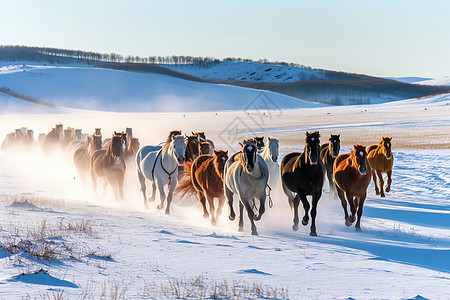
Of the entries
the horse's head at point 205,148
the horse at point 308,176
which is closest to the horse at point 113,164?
A: the horse's head at point 205,148

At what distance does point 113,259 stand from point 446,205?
1054cm

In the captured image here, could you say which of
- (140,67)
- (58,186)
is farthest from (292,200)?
(140,67)

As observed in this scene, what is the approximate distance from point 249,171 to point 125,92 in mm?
126543

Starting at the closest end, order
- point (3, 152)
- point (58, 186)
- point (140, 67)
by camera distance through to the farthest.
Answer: point (58, 186), point (3, 152), point (140, 67)

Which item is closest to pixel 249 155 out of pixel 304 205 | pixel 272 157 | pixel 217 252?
pixel 304 205

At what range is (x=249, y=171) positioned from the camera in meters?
9.77

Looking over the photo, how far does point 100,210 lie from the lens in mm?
12359

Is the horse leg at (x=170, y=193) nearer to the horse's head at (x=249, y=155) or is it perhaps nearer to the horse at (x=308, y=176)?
the horse at (x=308, y=176)

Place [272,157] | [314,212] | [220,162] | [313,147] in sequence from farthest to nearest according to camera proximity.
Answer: [272,157], [220,162], [314,212], [313,147]

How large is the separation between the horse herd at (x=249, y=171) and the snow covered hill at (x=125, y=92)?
317 ft

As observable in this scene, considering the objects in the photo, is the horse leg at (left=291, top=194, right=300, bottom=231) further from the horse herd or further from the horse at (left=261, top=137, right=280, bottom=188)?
the horse at (left=261, top=137, right=280, bottom=188)

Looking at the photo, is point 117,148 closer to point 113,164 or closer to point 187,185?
point 113,164

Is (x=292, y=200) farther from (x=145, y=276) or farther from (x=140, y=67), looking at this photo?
(x=140, y=67)

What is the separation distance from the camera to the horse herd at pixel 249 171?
10.4 metres
